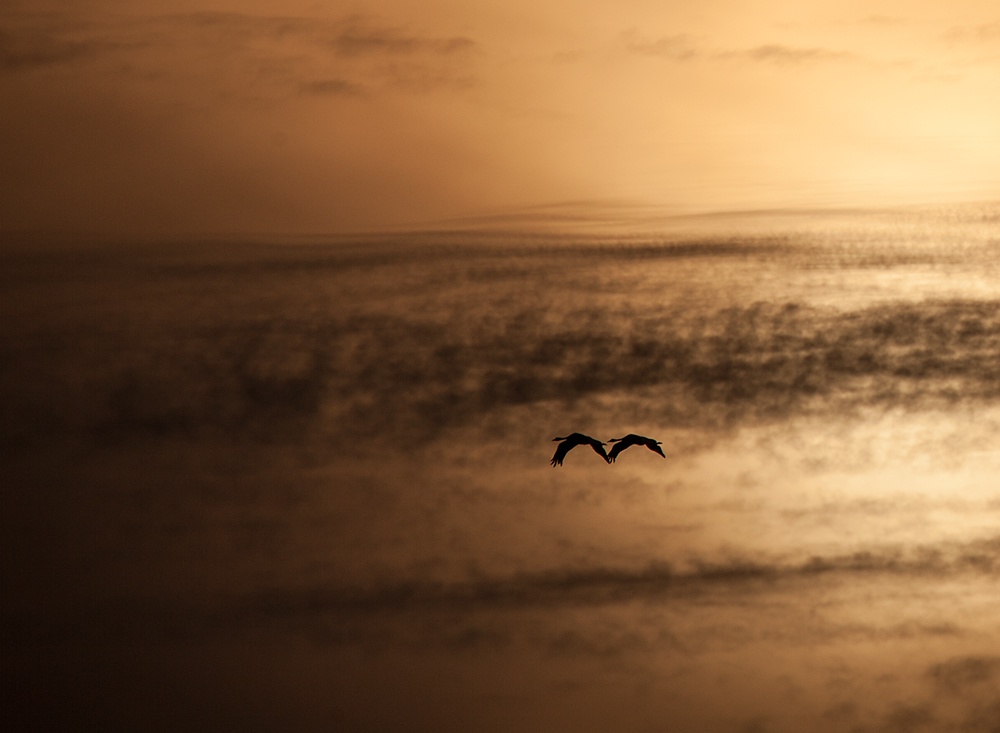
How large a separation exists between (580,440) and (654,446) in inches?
85.7

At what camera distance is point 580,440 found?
28.2m

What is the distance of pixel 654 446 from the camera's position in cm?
2803
